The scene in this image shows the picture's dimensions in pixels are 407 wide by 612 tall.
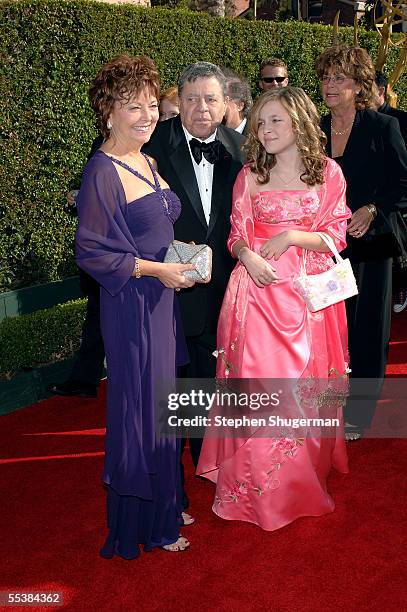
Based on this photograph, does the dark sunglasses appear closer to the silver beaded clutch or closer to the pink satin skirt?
the pink satin skirt

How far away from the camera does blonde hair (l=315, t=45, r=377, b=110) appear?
5.20 meters

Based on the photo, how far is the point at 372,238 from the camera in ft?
17.8

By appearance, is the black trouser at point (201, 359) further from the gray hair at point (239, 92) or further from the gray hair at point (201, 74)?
the gray hair at point (239, 92)

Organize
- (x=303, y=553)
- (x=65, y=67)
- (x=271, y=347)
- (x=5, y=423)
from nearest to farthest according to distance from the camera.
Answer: (x=303, y=553)
(x=271, y=347)
(x=5, y=423)
(x=65, y=67)

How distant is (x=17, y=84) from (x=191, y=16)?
2829 millimetres

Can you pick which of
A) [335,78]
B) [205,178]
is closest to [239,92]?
[335,78]

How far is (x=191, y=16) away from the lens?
9188 millimetres

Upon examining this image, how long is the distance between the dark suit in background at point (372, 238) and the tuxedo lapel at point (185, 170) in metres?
1.38

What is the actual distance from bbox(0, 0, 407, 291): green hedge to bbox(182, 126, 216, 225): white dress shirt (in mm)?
3055

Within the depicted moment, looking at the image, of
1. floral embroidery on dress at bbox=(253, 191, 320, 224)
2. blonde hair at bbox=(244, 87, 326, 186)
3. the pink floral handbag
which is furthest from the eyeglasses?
the pink floral handbag

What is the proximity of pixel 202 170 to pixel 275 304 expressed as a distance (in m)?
0.81

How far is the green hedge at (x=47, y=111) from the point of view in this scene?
714 cm

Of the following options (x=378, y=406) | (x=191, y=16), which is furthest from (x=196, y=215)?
(x=191, y=16)

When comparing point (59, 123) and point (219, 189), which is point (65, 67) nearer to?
point (59, 123)
